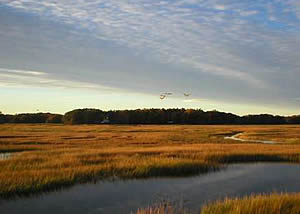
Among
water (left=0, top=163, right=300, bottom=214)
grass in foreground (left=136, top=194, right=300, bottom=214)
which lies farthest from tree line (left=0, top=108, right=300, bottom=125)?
grass in foreground (left=136, top=194, right=300, bottom=214)

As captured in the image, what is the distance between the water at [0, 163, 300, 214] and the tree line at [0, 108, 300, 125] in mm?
119595

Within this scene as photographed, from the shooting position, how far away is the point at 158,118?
461 feet

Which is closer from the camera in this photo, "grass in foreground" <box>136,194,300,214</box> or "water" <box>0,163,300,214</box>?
"grass in foreground" <box>136,194,300,214</box>

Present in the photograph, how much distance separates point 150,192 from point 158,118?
126m

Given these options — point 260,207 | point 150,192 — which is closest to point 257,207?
point 260,207

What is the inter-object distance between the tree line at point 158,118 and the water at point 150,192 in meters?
120

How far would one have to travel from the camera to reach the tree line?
140 metres

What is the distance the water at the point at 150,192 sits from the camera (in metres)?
12.4

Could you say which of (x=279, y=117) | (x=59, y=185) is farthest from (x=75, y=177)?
A: (x=279, y=117)

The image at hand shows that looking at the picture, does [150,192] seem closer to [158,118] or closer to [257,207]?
[257,207]

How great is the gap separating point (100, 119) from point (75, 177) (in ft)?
419

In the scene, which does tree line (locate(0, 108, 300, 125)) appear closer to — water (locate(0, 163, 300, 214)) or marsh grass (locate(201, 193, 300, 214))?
water (locate(0, 163, 300, 214))

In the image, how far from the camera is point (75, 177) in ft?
53.5

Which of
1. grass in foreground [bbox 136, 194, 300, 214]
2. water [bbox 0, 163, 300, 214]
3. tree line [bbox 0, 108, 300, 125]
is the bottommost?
water [bbox 0, 163, 300, 214]
